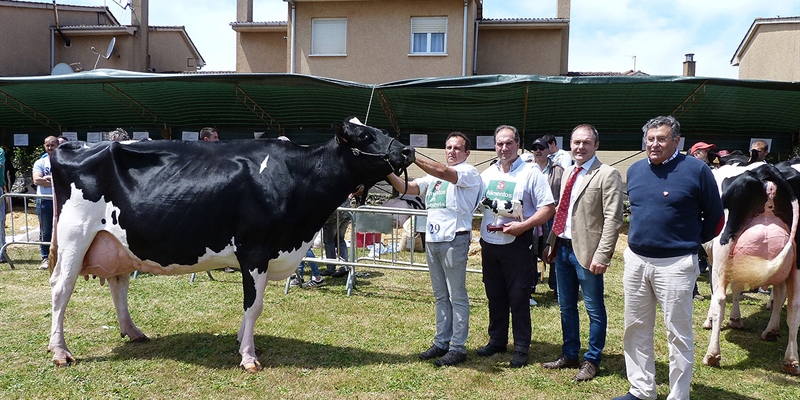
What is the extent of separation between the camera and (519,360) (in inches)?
191

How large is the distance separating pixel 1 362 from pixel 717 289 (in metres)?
6.38

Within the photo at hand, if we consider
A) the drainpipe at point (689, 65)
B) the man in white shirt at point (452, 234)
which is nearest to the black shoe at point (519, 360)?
the man in white shirt at point (452, 234)

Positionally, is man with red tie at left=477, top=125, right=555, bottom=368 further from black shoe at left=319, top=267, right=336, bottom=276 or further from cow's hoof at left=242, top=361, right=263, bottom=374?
black shoe at left=319, top=267, right=336, bottom=276

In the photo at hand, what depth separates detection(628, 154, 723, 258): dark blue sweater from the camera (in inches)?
145

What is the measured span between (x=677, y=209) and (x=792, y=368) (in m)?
2.31

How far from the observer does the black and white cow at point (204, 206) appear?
4.69 m

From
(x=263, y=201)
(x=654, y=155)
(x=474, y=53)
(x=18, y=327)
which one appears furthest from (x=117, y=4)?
(x=654, y=155)

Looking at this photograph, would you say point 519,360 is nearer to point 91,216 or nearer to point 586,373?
point 586,373

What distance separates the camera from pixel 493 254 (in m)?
4.86

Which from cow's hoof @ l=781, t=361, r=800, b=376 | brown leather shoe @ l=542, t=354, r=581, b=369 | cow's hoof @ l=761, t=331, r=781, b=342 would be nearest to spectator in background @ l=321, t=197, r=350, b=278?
brown leather shoe @ l=542, t=354, r=581, b=369

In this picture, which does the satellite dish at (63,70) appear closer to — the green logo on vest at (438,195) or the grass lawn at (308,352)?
the grass lawn at (308,352)

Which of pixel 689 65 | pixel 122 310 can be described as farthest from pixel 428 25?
pixel 122 310

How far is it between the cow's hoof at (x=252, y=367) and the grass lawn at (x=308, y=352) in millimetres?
54

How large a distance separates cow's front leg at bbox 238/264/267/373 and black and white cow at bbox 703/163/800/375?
156 inches
